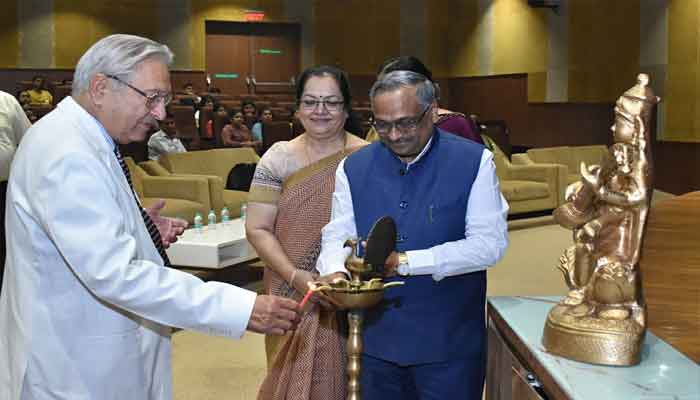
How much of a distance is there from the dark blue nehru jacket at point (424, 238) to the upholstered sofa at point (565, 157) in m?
8.13

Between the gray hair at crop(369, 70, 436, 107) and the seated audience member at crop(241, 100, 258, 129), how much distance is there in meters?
9.63

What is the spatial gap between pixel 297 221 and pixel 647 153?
4.23 feet

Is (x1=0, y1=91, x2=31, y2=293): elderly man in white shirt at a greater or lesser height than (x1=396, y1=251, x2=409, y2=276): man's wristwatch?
greater

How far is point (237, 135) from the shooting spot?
10.5 m

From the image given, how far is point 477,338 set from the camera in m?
2.10

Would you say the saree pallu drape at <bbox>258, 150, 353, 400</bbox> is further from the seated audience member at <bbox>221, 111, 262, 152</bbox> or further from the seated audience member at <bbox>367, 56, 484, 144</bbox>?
the seated audience member at <bbox>221, 111, 262, 152</bbox>

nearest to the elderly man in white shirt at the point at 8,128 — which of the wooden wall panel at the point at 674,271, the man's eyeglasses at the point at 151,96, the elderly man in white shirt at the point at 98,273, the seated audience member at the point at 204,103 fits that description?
the elderly man in white shirt at the point at 98,273

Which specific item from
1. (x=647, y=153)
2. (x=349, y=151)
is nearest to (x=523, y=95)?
(x=349, y=151)

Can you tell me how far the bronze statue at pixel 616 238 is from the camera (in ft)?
4.90

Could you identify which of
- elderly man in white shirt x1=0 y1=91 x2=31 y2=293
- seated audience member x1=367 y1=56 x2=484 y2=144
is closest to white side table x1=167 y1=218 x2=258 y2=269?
elderly man in white shirt x1=0 y1=91 x2=31 y2=293

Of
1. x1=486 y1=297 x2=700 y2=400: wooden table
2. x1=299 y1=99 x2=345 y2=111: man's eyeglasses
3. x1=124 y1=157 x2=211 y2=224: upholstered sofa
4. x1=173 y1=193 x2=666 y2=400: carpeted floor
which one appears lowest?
x1=173 y1=193 x2=666 y2=400: carpeted floor

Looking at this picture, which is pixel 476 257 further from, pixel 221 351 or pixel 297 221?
pixel 221 351

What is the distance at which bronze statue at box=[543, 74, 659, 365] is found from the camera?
1493mm

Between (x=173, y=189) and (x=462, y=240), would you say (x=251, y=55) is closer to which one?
(x=173, y=189)
